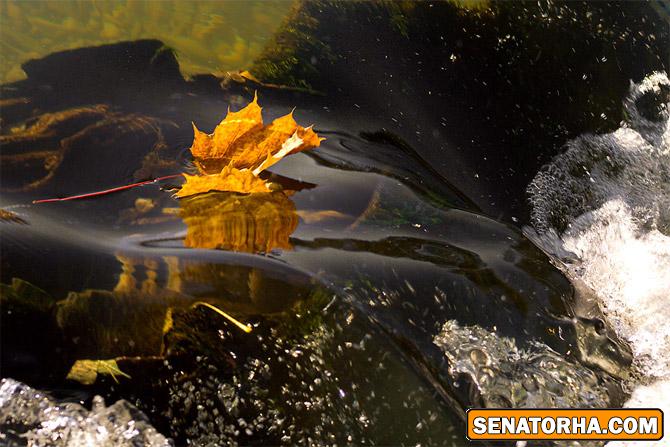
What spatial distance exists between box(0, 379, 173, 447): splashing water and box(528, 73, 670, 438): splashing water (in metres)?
1.11

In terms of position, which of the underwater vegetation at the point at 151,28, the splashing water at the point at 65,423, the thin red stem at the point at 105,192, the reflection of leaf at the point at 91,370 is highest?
the underwater vegetation at the point at 151,28

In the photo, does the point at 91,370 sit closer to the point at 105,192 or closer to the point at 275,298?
the point at 275,298

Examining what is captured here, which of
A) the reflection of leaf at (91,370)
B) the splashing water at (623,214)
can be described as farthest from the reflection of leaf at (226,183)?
the splashing water at (623,214)

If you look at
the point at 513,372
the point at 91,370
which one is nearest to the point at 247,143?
the point at 91,370

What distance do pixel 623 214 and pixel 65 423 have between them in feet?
5.61

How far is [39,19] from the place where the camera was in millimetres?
2051

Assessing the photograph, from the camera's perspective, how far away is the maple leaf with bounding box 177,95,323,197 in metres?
1.55

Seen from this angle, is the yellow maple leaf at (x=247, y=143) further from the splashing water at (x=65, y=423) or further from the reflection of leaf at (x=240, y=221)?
the splashing water at (x=65, y=423)

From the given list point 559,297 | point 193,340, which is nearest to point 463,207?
point 559,297

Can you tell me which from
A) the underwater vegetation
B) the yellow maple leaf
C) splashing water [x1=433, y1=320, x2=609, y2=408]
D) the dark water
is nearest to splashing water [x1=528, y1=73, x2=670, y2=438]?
the dark water

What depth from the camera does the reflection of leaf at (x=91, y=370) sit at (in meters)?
1.27

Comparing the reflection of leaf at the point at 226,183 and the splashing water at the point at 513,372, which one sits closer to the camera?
the splashing water at the point at 513,372

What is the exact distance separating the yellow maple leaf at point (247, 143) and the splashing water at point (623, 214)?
82 centimetres

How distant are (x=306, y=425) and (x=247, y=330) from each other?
0.20 m
